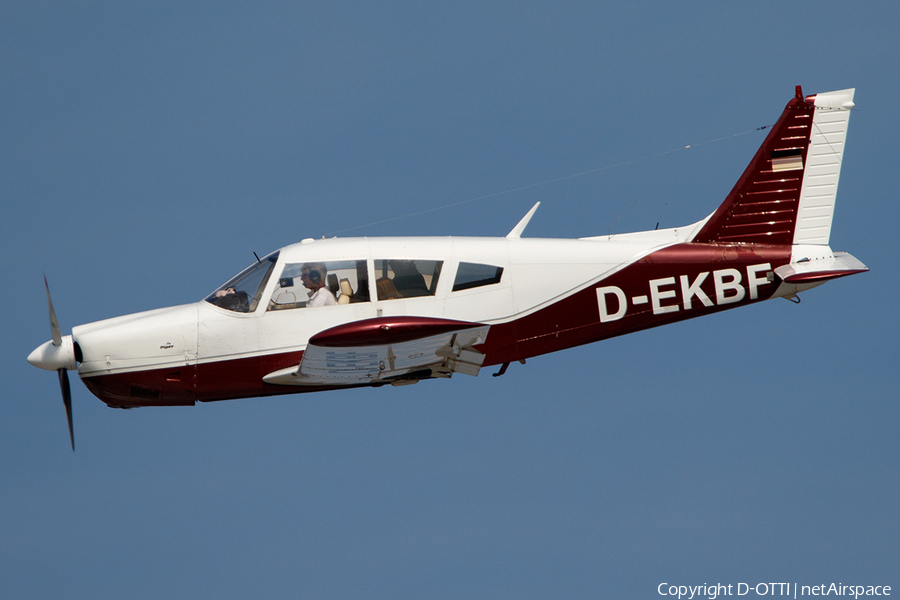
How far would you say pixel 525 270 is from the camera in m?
15.4

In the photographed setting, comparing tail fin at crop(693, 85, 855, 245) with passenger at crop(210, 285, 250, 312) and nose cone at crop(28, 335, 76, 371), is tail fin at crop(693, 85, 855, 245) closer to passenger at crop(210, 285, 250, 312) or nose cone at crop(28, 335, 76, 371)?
passenger at crop(210, 285, 250, 312)

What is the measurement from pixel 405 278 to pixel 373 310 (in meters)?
0.67

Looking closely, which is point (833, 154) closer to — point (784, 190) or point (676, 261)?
point (784, 190)

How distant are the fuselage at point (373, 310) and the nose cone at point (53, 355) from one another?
168 mm

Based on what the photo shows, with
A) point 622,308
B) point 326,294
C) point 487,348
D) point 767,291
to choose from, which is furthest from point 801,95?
point 326,294

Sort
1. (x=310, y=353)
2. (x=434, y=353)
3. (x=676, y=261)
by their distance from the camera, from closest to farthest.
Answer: (x=310, y=353) → (x=434, y=353) → (x=676, y=261)

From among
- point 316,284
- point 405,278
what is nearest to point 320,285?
point 316,284

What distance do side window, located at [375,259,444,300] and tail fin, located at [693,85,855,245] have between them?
4663 mm

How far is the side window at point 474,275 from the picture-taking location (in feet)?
49.5

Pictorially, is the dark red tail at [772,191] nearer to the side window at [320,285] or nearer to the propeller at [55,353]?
the side window at [320,285]

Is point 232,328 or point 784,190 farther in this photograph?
point 784,190

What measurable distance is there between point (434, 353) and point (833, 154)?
24.6 feet

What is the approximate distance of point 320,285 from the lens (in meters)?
15.1

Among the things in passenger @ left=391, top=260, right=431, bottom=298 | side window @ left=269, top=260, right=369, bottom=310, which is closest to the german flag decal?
passenger @ left=391, top=260, right=431, bottom=298
